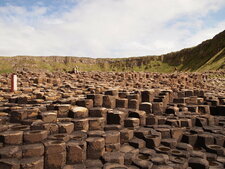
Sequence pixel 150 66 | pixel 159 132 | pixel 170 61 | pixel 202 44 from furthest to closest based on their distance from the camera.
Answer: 1. pixel 150 66
2. pixel 170 61
3. pixel 202 44
4. pixel 159 132

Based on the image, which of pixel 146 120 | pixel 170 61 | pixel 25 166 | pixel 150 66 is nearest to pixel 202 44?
pixel 170 61

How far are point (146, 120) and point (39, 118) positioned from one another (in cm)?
341

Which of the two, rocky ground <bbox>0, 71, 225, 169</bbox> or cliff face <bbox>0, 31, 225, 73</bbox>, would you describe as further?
cliff face <bbox>0, 31, 225, 73</bbox>

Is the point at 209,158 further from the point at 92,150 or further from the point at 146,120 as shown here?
the point at 92,150

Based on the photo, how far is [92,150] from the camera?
4.72 meters

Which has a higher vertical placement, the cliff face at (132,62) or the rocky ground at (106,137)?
the cliff face at (132,62)

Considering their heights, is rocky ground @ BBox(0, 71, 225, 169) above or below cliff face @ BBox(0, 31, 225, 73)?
below

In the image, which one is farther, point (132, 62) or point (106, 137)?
point (132, 62)

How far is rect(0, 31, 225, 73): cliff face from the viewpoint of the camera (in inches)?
2270

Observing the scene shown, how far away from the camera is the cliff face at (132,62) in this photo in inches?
2270

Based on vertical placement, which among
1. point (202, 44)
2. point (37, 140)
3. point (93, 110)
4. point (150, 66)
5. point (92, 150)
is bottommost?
point (92, 150)

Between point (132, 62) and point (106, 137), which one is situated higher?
point (132, 62)

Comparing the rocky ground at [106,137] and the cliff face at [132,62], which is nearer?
the rocky ground at [106,137]

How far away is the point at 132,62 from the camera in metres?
91.6
